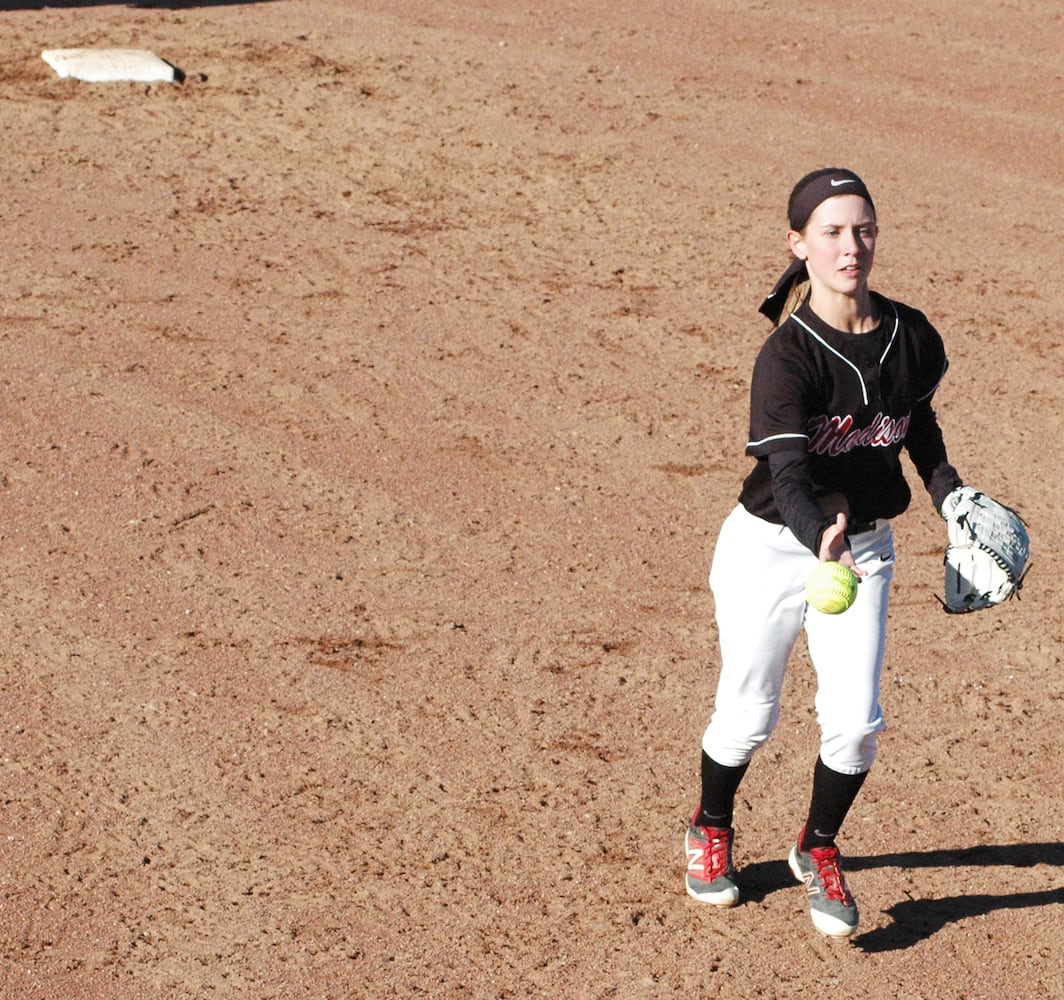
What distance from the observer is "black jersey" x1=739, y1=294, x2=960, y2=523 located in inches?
154

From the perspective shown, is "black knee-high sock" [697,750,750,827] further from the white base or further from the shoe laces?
the white base

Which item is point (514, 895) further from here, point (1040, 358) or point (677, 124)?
point (677, 124)

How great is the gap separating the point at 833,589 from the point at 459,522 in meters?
3.36

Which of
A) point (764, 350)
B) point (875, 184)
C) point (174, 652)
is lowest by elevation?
point (174, 652)

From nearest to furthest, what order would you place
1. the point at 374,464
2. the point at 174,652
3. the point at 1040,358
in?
the point at 174,652, the point at 374,464, the point at 1040,358

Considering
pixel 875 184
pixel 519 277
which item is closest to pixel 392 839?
pixel 519 277

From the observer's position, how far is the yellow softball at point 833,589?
3.69 m

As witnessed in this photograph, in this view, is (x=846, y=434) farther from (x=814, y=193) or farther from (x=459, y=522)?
(x=459, y=522)

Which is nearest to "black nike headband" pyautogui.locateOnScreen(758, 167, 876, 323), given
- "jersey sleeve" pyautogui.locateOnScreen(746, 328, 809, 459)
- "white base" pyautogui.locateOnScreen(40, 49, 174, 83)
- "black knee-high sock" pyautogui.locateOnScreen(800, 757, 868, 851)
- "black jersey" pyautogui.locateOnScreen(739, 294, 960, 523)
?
"black jersey" pyautogui.locateOnScreen(739, 294, 960, 523)

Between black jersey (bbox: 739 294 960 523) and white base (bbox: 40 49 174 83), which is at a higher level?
black jersey (bbox: 739 294 960 523)

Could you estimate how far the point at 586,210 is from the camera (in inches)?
404

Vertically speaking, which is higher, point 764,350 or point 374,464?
point 764,350

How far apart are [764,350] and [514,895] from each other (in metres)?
1.83

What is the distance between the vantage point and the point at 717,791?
450 cm
